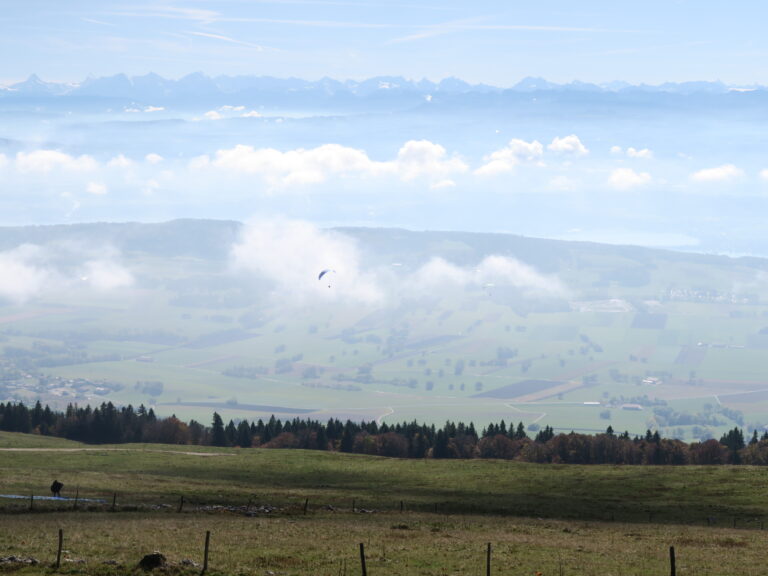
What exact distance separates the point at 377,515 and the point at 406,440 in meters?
114

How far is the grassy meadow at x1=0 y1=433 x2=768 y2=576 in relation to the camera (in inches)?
1487

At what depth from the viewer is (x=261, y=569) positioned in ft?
113

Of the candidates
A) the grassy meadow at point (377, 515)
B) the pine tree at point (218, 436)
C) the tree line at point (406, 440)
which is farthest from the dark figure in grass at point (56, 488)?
the pine tree at point (218, 436)

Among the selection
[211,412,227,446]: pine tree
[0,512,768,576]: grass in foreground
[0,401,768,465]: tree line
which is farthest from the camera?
[211,412,227,446]: pine tree

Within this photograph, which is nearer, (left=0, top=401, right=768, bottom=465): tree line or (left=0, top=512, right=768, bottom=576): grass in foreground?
(left=0, top=512, right=768, bottom=576): grass in foreground

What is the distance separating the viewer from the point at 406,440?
563 ft

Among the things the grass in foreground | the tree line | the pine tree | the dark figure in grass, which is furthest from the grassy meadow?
the pine tree

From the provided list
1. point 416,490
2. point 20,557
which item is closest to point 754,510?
point 416,490

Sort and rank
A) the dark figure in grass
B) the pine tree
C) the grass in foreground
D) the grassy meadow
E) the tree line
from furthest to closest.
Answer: the pine tree < the tree line < the dark figure in grass < the grassy meadow < the grass in foreground

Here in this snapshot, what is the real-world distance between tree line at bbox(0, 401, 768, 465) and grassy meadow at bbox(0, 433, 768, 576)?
5962 centimetres

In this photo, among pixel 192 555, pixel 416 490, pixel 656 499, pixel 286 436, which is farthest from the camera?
pixel 286 436

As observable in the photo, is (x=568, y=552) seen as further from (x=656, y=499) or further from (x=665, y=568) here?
(x=656, y=499)

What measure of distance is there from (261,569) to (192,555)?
4.03 meters

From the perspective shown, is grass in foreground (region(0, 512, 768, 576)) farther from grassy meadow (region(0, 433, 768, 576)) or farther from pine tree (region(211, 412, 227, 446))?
pine tree (region(211, 412, 227, 446))
